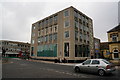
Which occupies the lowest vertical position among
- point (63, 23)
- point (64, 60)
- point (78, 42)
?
point (64, 60)

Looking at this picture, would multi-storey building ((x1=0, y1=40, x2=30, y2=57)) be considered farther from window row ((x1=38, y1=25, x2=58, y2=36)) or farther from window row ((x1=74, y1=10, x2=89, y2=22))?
window row ((x1=74, y1=10, x2=89, y2=22))

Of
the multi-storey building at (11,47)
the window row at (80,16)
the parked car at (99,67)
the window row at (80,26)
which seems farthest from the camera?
the multi-storey building at (11,47)

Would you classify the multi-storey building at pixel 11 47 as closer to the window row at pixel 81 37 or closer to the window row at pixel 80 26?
the window row at pixel 81 37

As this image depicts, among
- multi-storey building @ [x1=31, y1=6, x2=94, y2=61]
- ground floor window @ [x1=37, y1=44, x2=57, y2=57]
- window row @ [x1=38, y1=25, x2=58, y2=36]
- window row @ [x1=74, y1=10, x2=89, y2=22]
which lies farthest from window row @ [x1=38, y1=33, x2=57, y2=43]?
window row @ [x1=74, y1=10, x2=89, y2=22]

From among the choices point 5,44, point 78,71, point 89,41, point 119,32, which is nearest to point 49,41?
point 89,41

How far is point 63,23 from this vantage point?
1367 inches

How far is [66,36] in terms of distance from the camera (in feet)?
109

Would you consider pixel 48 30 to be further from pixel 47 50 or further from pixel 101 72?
pixel 101 72

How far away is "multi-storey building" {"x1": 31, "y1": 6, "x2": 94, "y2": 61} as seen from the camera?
32.2 meters

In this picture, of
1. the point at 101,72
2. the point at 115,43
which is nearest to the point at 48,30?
the point at 115,43

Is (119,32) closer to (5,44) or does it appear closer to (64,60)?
(64,60)

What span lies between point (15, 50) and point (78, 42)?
2354 inches

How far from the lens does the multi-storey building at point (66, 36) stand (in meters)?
32.2

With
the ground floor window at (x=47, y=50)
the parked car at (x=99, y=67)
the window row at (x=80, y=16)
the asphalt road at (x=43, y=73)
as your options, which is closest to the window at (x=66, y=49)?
the ground floor window at (x=47, y=50)
